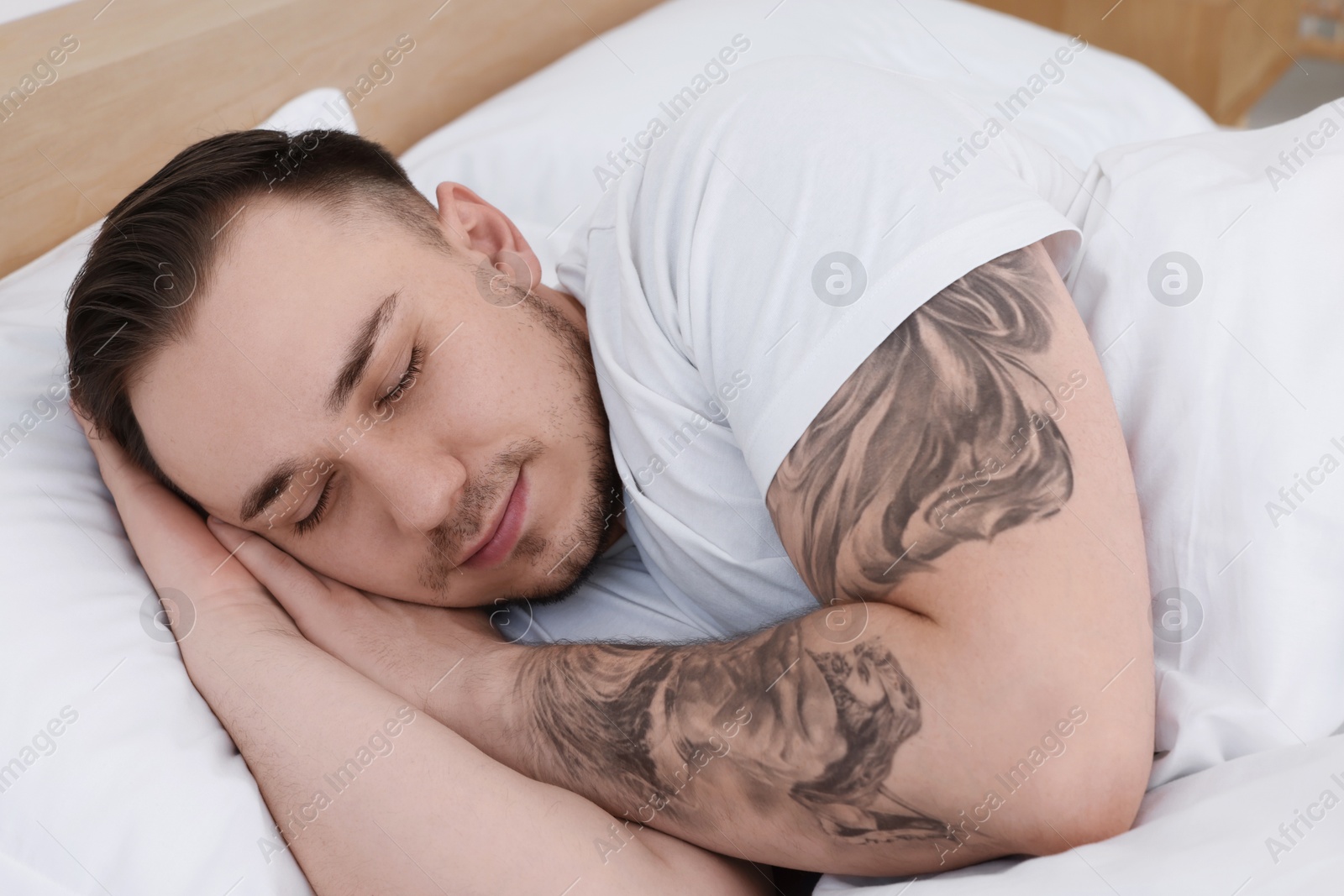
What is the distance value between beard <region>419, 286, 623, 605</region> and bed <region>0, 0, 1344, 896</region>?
24 cm

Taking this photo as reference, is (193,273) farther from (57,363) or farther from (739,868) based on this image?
(739,868)

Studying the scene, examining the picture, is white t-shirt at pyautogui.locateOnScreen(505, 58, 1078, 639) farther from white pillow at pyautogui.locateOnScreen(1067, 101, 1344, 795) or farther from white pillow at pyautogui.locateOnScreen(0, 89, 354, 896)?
white pillow at pyautogui.locateOnScreen(0, 89, 354, 896)

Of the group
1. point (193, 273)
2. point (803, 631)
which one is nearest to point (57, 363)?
point (193, 273)

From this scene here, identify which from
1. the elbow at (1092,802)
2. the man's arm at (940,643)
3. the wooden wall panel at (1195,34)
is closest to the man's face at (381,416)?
the man's arm at (940,643)

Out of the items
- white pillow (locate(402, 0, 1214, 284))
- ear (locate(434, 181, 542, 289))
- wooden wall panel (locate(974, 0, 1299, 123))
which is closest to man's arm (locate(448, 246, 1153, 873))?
ear (locate(434, 181, 542, 289))

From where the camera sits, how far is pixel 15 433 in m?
0.96

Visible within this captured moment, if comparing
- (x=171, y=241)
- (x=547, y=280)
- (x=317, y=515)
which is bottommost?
(x=317, y=515)

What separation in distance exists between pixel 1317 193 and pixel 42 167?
4.22 ft

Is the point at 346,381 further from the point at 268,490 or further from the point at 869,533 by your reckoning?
the point at 869,533

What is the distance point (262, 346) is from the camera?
2.83ft

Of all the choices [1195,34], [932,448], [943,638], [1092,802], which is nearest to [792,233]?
[932,448]

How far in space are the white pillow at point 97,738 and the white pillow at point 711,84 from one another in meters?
0.62

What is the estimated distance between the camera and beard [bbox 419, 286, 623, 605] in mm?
898

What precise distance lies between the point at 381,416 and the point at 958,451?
49 cm
